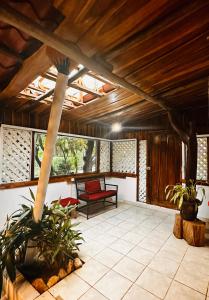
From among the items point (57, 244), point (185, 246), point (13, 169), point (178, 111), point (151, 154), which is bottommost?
point (185, 246)

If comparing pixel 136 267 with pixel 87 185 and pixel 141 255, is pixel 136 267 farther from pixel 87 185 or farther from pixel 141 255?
pixel 87 185

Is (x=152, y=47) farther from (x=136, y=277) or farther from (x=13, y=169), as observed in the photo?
(x=13, y=169)

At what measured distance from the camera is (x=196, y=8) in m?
1.25

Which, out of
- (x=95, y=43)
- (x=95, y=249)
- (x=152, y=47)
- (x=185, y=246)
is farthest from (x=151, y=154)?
(x=95, y=43)

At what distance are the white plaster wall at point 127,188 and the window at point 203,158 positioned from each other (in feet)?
5.88

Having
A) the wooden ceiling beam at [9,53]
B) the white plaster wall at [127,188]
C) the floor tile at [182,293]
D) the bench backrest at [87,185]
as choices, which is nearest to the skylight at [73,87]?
the wooden ceiling beam at [9,53]

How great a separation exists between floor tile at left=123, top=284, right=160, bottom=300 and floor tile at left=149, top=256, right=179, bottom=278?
0.41 metres

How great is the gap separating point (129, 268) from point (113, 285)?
0.36m

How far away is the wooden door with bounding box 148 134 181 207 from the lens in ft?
13.7

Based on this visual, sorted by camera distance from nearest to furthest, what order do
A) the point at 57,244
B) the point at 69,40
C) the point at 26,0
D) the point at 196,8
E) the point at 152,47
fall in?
the point at 26,0 → the point at 196,8 → the point at 69,40 → the point at 152,47 → the point at 57,244

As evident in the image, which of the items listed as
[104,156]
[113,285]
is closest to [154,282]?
[113,285]

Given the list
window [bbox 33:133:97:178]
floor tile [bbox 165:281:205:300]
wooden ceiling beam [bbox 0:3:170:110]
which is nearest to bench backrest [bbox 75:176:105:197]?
window [bbox 33:133:97:178]

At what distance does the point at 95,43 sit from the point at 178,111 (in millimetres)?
2655

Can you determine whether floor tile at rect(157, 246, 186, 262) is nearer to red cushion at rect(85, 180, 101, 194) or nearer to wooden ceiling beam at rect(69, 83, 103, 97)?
red cushion at rect(85, 180, 101, 194)
